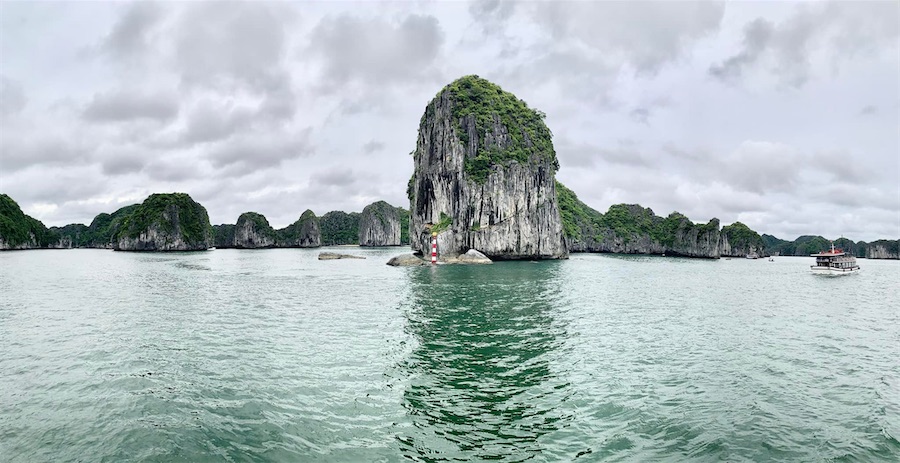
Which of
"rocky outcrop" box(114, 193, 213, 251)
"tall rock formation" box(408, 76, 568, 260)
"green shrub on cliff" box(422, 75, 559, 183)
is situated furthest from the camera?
"rocky outcrop" box(114, 193, 213, 251)

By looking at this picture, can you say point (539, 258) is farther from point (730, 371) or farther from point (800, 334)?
point (730, 371)

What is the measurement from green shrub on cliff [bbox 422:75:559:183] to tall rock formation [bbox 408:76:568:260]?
24 centimetres

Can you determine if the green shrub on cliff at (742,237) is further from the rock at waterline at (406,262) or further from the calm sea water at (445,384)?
the calm sea water at (445,384)

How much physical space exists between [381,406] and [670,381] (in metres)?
11.1

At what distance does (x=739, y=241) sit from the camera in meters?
182

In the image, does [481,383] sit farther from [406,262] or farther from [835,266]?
[835,266]

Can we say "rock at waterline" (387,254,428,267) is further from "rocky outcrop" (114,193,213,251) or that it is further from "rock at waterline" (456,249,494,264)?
"rocky outcrop" (114,193,213,251)

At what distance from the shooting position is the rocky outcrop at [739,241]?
180625mm

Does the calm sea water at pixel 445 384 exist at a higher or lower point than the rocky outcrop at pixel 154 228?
lower

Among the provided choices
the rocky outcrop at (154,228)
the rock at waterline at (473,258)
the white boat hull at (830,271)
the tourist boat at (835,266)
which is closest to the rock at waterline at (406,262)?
the rock at waterline at (473,258)

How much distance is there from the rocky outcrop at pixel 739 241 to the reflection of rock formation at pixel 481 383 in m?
188

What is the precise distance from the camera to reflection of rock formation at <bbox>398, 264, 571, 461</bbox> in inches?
445

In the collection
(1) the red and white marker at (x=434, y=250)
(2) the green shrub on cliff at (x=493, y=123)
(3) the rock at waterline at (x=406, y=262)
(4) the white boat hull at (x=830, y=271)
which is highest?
(2) the green shrub on cliff at (x=493, y=123)

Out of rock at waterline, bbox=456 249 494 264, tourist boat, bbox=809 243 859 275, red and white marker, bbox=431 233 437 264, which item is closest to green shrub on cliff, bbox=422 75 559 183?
rock at waterline, bbox=456 249 494 264
